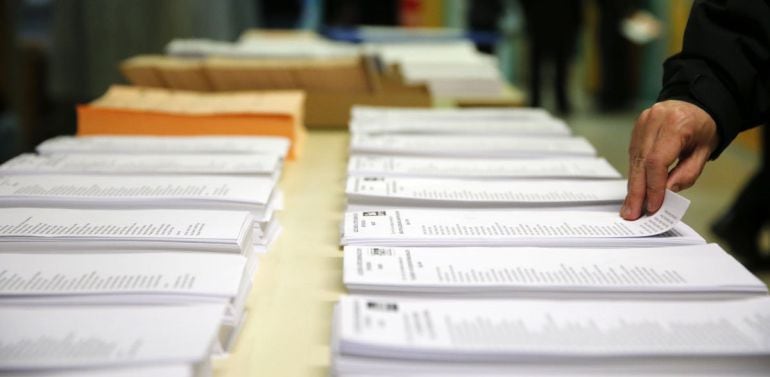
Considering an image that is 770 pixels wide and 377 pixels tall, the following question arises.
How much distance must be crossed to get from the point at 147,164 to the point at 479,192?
50 centimetres

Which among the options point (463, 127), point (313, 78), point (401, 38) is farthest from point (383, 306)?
point (401, 38)

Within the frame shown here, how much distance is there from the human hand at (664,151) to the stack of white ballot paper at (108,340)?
539 mm

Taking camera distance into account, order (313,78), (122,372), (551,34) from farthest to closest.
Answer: (551,34) → (313,78) → (122,372)

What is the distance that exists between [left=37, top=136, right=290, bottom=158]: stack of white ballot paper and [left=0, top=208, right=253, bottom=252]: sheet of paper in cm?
34

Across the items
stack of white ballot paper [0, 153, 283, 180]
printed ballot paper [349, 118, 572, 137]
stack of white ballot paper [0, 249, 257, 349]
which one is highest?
printed ballot paper [349, 118, 572, 137]

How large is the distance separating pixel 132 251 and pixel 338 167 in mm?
618

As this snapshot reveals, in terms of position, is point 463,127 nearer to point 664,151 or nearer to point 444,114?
point 444,114

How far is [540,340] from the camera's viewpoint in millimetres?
544

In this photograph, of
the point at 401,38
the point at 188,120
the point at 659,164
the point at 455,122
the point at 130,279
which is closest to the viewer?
the point at 130,279

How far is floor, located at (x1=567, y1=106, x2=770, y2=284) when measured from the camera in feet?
9.62

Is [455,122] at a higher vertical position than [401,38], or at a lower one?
lower

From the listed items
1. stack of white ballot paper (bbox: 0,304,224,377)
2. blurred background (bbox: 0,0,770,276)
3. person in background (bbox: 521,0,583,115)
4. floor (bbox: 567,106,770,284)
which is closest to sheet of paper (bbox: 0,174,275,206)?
stack of white ballot paper (bbox: 0,304,224,377)

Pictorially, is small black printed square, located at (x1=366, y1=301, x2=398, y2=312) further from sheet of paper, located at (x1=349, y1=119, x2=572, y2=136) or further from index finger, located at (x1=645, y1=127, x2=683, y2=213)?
sheet of paper, located at (x1=349, y1=119, x2=572, y2=136)

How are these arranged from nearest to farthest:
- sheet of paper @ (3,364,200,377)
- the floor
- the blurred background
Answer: sheet of paper @ (3,364,200,377)
the blurred background
the floor
